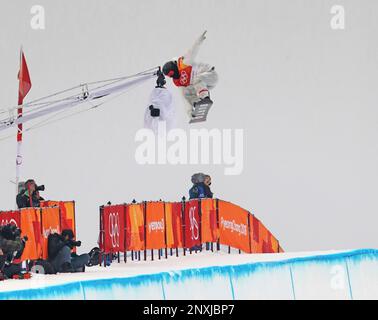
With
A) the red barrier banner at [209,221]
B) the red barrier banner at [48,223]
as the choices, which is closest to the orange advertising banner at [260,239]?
the red barrier banner at [209,221]

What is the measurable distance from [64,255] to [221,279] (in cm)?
197

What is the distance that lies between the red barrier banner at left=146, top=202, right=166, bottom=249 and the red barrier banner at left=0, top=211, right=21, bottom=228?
193 cm

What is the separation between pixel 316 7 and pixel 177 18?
7.60 feet

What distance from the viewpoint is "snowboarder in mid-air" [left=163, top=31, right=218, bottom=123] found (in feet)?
42.4

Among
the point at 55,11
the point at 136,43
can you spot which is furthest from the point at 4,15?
the point at 136,43

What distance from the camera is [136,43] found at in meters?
17.6

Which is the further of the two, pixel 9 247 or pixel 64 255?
pixel 64 255

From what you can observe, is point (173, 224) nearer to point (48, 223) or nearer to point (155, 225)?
point (155, 225)

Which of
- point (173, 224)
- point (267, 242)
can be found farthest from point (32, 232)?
point (267, 242)

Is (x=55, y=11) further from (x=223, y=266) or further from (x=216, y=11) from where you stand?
(x=223, y=266)

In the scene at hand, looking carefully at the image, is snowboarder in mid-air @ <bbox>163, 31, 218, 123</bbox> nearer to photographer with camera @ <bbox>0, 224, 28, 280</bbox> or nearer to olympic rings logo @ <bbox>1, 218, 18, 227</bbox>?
olympic rings logo @ <bbox>1, 218, 18, 227</bbox>

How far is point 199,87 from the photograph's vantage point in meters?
13.0

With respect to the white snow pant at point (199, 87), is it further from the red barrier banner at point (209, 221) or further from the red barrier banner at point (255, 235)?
the red barrier banner at point (255, 235)

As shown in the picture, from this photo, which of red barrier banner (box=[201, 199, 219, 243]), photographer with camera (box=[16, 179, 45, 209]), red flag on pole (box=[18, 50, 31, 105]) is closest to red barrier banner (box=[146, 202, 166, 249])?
red barrier banner (box=[201, 199, 219, 243])
